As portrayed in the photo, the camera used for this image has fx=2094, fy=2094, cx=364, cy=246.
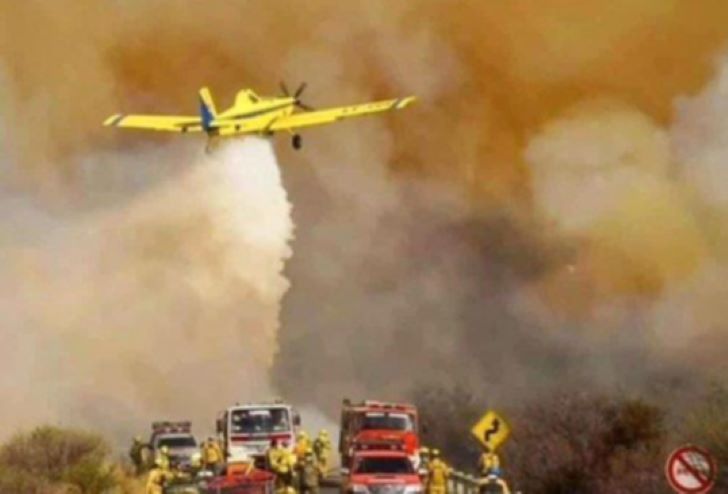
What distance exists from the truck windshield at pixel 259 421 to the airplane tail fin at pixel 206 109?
26.5 feet

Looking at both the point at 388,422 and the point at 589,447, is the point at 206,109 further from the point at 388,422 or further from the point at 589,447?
the point at 589,447

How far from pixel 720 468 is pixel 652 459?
5.40m

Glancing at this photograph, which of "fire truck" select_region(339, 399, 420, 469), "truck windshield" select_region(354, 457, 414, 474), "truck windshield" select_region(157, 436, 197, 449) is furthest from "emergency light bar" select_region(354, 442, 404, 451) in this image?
"truck windshield" select_region(157, 436, 197, 449)

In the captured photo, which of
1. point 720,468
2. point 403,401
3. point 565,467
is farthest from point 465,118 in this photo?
point 720,468

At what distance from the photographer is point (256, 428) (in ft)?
154

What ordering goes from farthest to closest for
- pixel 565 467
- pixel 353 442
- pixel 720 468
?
pixel 565 467 < pixel 353 442 < pixel 720 468

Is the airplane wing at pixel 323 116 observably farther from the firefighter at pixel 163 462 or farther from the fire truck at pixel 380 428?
the firefighter at pixel 163 462

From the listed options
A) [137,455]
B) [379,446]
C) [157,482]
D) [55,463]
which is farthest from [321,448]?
[55,463]

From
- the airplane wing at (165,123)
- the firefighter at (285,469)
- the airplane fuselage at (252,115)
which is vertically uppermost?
the airplane wing at (165,123)

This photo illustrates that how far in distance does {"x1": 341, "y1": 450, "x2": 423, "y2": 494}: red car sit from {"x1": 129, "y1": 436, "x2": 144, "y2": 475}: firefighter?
11674 mm

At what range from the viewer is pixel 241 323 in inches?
2243

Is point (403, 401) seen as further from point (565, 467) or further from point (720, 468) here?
point (720, 468)

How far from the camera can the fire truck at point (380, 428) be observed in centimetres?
4609

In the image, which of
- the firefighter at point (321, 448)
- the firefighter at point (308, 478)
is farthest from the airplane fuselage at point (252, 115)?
the firefighter at point (308, 478)
